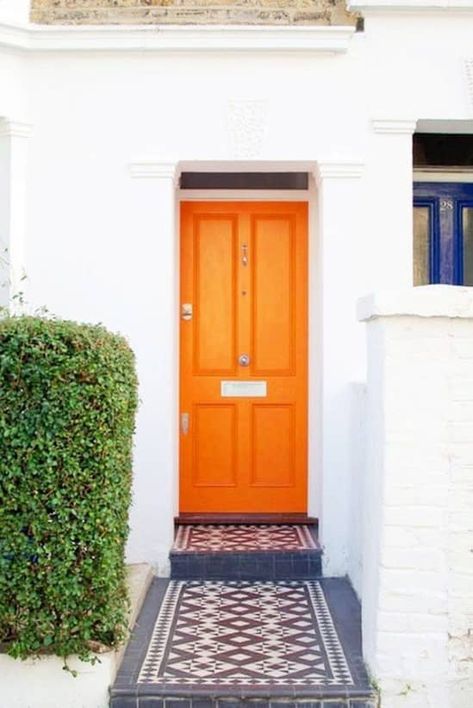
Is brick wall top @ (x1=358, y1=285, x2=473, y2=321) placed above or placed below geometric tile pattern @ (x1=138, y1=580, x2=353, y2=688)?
above

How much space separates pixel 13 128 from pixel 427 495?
3.83 metres

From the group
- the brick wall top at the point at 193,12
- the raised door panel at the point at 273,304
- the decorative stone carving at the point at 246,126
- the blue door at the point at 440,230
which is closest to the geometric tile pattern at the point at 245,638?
the raised door panel at the point at 273,304

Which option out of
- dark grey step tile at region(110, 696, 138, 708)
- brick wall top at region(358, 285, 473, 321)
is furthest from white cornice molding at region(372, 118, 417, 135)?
dark grey step tile at region(110, 696, 138, 708)

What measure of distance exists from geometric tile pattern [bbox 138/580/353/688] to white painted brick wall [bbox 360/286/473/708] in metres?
0.45

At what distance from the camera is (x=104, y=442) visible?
407cm

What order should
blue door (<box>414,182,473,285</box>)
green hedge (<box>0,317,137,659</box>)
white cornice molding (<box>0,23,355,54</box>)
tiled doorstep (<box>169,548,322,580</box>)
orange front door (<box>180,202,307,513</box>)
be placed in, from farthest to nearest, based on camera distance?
blue door (<box>414,182,473,285</box>) → orange front door (<box>180,202,307,513</box>) → white cornice molding (<box>0,23,355,54</box>) → tiled doorstep (<box>169,548,322,580</box>) → green hedge (<box>0,317,137,659</box>)

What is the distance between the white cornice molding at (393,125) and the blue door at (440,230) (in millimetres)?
900

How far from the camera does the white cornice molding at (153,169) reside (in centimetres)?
604

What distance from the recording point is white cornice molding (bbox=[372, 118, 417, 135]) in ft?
19.9

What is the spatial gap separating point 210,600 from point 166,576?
1.86 ft

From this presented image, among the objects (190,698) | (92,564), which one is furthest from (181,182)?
(190,698)

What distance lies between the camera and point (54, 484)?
3.99 metres

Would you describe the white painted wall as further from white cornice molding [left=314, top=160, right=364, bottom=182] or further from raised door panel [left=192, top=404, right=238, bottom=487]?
raised door panel [left=192, top=404, right=238, bottom=487]

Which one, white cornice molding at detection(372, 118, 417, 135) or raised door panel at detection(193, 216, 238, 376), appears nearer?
white cornice molding at detection(372, 118, 417, 135)
